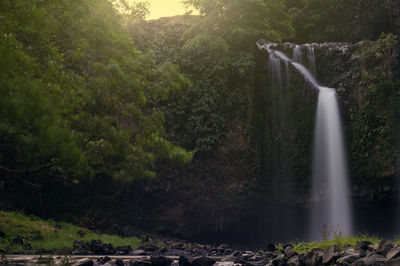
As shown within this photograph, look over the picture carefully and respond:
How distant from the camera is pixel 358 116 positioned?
19.3 meters

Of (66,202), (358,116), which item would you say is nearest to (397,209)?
(358,116)

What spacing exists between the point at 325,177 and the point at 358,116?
3.38 meters

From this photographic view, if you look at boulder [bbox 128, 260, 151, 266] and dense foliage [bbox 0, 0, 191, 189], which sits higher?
dense foliage [bbox 0, 0, 191, 189]

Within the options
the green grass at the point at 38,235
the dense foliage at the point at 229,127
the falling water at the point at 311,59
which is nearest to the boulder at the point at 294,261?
the green grass at the point at 38,235

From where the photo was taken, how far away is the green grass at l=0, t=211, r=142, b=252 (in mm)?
11242

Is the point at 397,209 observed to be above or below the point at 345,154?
below

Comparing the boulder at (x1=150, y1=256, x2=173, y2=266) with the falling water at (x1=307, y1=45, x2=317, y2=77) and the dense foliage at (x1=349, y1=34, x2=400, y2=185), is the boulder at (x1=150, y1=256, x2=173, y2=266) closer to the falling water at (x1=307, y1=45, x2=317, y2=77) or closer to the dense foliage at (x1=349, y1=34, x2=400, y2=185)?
the dense foliage at (x1=349, y1=34, x2=400, y2=185)

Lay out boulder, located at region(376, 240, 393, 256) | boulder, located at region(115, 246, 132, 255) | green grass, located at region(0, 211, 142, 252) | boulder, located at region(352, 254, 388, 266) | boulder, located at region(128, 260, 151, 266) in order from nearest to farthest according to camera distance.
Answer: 1. boulder, located at region(352, 254, 388, 266)
2. boulder, located at region(376, 240, 393, 256)
3. boulder, located at region(128, 260, 151, 266)
4. boulder, located at region(115, 246, 132, 255)
5. green grass, located at region(0, 211, 142, 252)

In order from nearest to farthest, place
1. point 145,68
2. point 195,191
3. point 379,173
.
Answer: point 145,68, point 379,173, point 195,191

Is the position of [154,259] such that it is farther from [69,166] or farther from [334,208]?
[334,208]

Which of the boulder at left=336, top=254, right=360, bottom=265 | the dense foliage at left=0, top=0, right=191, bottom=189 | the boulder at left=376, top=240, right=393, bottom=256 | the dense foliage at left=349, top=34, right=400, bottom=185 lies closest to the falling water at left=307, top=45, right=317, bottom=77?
the dense foliage at left=349, top=34, right=400, bottom=185

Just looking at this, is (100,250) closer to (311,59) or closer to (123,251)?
(123,251)

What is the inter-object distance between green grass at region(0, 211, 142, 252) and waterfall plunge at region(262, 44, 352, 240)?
897 cm

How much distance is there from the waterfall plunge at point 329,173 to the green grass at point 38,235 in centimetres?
897
